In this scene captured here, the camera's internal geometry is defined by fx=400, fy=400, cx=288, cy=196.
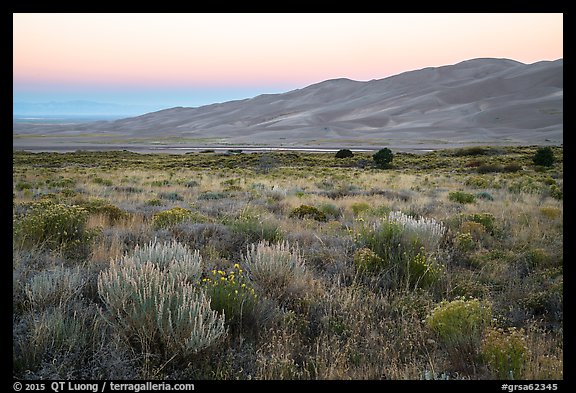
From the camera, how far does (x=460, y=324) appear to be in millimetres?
3729

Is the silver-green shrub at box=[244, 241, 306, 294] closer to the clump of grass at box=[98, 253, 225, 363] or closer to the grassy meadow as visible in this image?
the grassy meadow

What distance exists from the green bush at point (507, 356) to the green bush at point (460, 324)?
24cm

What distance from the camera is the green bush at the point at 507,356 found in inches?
124

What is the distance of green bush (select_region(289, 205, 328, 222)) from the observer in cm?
969

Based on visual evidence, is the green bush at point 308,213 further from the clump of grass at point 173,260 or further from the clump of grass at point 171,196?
the clump of grass at point 171,196

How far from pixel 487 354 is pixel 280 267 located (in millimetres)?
2380

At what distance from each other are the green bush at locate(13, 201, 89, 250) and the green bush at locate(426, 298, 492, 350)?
200 inches

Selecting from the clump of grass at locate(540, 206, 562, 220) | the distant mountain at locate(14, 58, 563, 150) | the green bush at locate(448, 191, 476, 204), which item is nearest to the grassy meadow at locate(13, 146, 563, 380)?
the clump of grass at locate(540, 206, 562, 220)

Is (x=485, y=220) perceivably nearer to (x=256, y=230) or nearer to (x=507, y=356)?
(x=256, y=230)

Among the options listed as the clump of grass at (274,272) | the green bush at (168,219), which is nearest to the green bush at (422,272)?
the clump of grass at (274,272)

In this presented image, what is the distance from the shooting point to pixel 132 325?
11.6 feet

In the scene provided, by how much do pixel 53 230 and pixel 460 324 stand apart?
5923 mm
